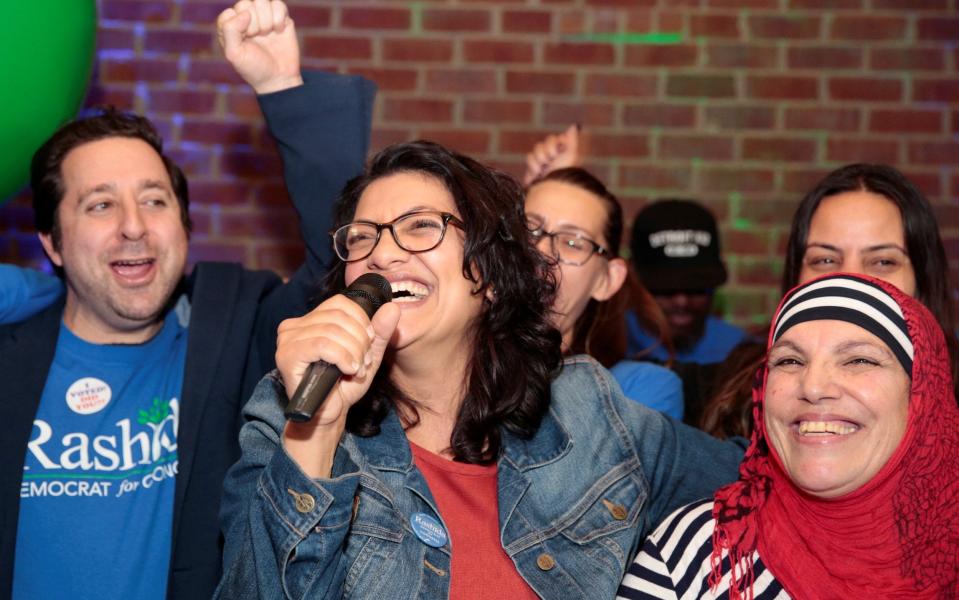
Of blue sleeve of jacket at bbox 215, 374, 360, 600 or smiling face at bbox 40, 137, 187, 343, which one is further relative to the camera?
smiling face at bbox 40, 137, 187, 343

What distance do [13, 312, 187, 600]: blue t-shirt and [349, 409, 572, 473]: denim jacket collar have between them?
1.86ft

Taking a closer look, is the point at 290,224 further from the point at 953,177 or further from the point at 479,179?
the point at 953,177

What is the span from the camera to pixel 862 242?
223 centimetres

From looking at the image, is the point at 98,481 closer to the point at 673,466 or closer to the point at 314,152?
the point at 314,152

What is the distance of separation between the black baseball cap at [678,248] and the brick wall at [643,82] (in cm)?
19

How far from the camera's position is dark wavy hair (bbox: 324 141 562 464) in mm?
1828

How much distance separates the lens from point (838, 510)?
1.68m

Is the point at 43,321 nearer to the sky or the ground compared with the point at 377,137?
nearer to the ground

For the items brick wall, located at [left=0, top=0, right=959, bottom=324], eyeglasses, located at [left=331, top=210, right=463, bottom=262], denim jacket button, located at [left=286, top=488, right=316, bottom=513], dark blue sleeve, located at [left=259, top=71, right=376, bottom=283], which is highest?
brick wall, located at [left=0, top=0, right=959, bottom=324]

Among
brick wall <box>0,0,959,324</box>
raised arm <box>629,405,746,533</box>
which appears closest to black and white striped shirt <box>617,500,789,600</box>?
raised arm <box>629,405,746,533</box>

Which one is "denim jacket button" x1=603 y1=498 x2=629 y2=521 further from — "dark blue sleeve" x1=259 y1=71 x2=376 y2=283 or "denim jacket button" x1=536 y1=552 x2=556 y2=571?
"dark blue sleeve" x1=259 y1=71 x2=376 y2=283

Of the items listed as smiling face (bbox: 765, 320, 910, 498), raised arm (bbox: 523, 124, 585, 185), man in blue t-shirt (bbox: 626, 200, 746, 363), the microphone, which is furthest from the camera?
man in blue t-shirt (bbox: 626, 200, 746, 363)

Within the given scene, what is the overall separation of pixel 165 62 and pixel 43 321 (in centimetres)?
150

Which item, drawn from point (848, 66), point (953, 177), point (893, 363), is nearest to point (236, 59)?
point (893, 363)
